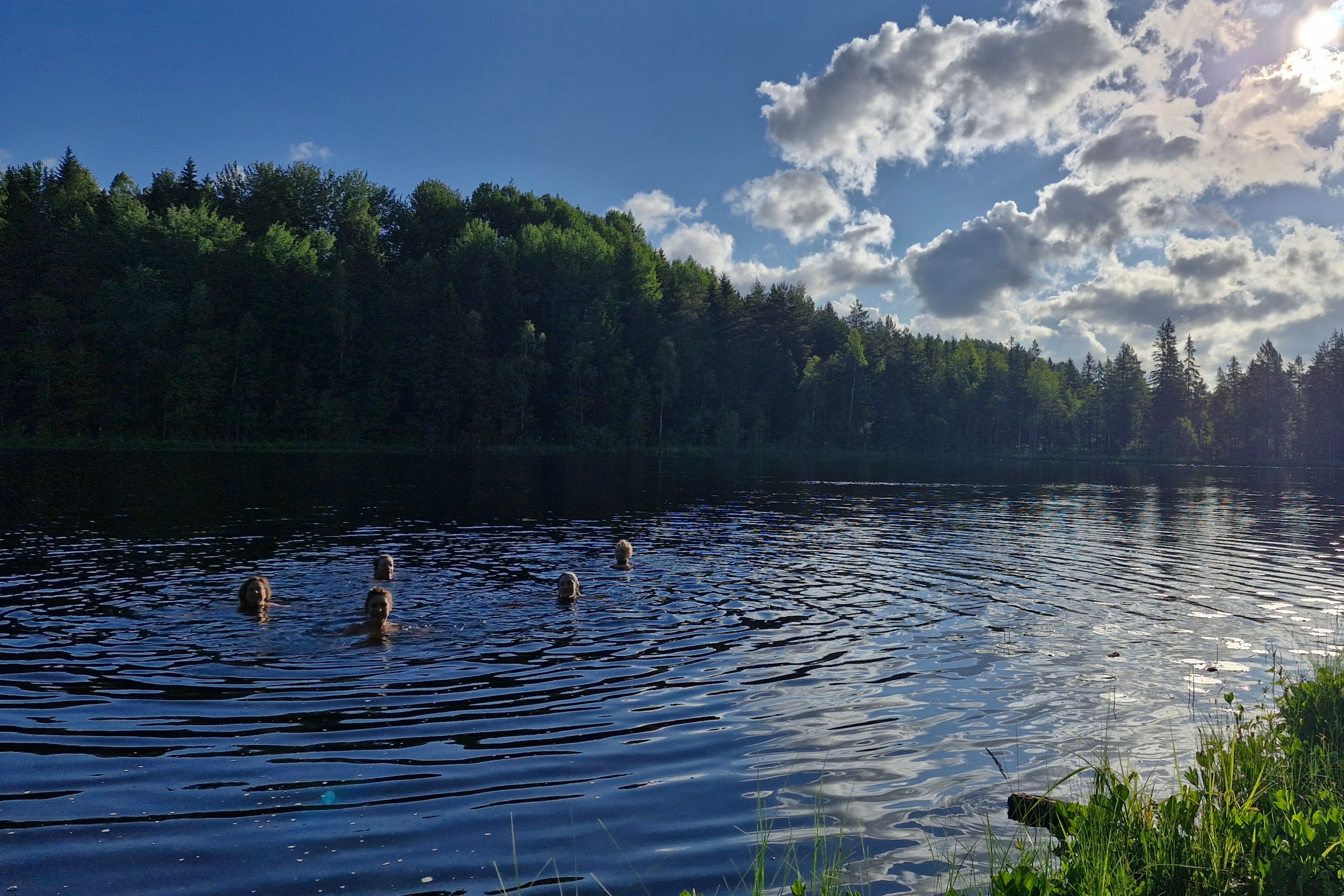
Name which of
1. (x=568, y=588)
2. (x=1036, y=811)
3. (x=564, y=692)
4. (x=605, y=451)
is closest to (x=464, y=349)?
(x=605, y=451)

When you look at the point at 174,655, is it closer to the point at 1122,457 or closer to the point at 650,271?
the point at 650,271

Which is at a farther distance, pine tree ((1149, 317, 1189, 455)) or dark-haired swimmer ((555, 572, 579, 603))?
pine tree ((1149, 317, 1189, 455))

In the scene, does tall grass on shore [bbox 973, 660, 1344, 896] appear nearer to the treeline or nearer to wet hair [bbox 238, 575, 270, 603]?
wet hair [bbox 238, 575, 270, 603]

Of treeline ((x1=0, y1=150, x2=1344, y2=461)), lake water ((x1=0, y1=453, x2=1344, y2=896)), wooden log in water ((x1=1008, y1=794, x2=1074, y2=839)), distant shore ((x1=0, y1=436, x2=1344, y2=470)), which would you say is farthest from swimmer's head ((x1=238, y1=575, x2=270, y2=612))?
treeline ((x1=0, y1=150, x2=1344, y2=461))

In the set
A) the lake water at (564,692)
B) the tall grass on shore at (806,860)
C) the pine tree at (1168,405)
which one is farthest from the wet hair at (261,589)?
the pine tree at (1168,405)

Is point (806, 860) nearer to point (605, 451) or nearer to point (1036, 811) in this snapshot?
point (1036, 811)

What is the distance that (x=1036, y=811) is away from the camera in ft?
23.5

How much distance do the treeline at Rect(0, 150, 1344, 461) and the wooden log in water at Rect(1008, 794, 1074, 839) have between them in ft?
308

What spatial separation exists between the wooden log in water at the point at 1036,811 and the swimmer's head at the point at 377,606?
32.7 feet

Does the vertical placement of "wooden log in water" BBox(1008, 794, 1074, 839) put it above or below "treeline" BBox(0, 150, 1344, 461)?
below

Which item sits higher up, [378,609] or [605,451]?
[605,451]

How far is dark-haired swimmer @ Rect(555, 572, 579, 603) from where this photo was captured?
16781 millimetres

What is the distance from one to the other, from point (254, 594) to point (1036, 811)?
43.3 feet

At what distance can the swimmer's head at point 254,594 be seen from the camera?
1480cm
